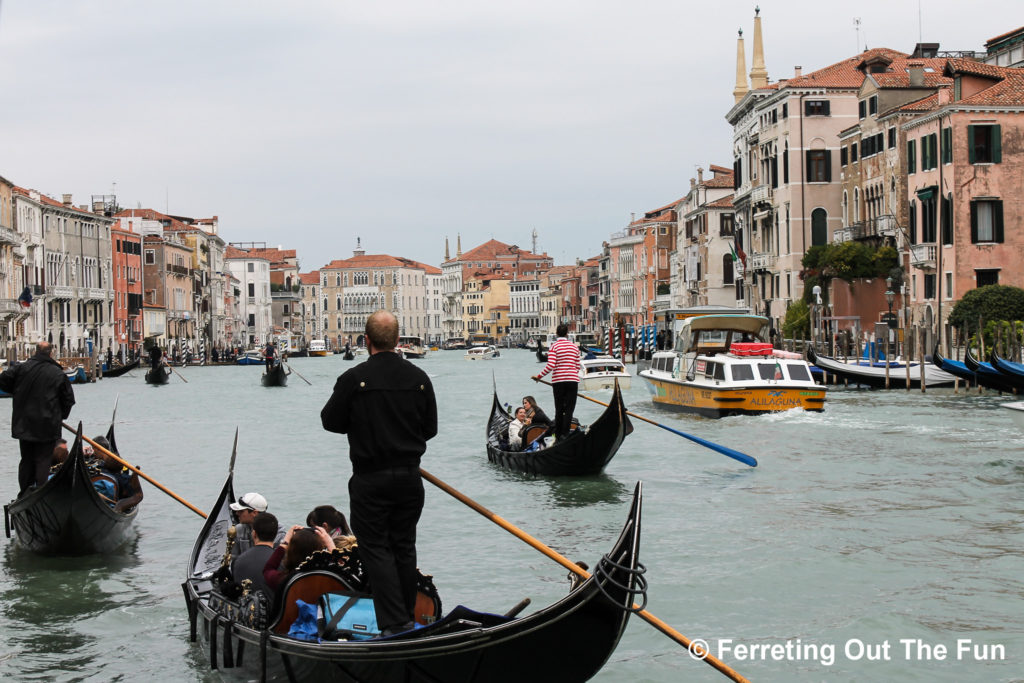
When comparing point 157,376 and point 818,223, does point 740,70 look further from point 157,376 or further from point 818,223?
point 157,376

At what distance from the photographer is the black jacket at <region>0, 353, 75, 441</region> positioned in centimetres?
675

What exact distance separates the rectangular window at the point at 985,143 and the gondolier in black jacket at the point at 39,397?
19.6 meters

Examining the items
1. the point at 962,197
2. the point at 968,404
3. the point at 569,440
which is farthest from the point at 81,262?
the point at 569,440

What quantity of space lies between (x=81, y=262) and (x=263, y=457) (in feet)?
93.9

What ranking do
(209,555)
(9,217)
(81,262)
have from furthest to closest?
(81,262), (9,217), (209,555)

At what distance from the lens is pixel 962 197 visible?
23.4 m

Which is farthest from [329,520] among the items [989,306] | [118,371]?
[118,371]

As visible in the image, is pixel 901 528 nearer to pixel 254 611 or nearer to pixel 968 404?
pixel 254 611

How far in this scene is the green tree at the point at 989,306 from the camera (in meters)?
21.6

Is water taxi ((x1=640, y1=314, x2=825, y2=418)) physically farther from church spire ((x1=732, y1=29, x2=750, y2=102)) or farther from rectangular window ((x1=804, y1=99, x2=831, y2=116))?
church spire ((x1=732, y1=29, x2=750, y2=102))

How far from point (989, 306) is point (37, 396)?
59.2 ft

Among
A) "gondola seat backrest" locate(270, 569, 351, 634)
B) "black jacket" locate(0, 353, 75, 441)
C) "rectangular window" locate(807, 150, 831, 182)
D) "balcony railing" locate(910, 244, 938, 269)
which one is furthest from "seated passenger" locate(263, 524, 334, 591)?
"rectangular window" locate(807, 150, 831, 182)

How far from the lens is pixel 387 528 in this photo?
13.1 feet

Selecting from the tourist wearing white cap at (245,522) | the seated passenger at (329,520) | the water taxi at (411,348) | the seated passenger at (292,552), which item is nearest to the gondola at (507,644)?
the seated passenger at (292,552)
